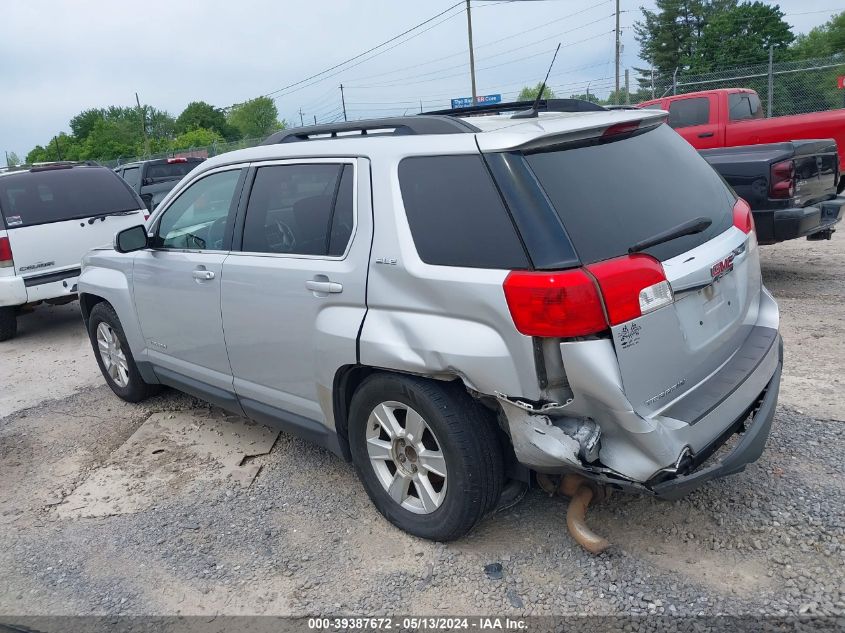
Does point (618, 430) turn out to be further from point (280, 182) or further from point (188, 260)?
point (188, 260)

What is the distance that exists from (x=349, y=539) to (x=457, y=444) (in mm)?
885

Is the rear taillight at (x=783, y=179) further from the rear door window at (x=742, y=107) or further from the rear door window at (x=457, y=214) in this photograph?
the rear door window at (x=742, y=107)

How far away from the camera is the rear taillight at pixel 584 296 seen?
252 centimetres

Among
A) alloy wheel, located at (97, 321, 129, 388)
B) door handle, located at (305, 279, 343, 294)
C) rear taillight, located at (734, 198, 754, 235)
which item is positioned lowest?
alloy wheel, located at (97, 321, 129, 388)

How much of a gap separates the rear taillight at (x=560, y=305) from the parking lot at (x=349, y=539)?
3.67 feet

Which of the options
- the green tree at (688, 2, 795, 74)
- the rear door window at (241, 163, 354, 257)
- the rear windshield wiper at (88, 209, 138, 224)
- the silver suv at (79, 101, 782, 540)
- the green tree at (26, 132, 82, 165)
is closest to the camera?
the silver suv at (79, 101, 782, 540)

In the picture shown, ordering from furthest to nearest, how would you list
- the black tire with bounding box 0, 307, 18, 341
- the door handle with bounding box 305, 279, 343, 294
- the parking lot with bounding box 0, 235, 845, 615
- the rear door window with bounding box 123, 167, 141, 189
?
the rear door window with bounding box 123, 167, 141, 189
the black tire with bounding box 0, 307, 18, 341
the door handle with bounding box 305, 279, 343, 294
the parking lot with bounding box 0, 235, 845, 615

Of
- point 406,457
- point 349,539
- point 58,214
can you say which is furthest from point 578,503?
point 58,214

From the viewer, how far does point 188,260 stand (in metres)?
4.25

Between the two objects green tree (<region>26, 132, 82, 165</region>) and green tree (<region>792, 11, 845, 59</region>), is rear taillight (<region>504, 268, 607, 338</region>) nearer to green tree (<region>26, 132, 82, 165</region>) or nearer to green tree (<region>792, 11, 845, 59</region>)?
green tree (<region>792, 11, 845, 59</region>)

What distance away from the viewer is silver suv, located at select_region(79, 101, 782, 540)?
2619mm

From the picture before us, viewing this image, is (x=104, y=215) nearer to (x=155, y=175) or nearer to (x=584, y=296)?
(x=584, y=296)

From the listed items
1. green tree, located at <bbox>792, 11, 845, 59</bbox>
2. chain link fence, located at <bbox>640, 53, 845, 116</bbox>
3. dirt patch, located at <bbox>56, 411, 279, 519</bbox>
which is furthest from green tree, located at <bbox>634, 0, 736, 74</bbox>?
dirt patch, located at <bbox>56, 411, 279, 519</bbox>

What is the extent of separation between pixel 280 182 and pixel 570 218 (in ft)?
5.72
